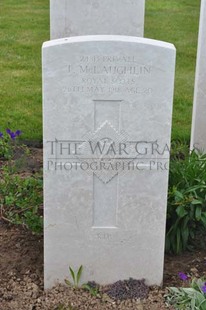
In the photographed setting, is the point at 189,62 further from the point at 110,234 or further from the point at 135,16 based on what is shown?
the point at 110,234

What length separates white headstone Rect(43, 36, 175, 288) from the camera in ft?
10.7

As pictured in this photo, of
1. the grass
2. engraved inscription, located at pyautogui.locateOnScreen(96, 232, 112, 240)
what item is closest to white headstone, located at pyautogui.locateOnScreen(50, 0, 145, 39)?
the grass

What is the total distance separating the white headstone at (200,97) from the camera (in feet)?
16.1

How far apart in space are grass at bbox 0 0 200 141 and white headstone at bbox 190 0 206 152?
795 mm

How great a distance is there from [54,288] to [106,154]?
2.82 ft

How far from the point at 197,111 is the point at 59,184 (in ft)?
6.37

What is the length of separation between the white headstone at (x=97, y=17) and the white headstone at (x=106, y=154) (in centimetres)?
195

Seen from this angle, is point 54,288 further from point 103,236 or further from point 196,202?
point 196,202

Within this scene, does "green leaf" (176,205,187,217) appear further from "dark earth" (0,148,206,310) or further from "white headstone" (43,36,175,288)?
Result: "dark earth" (0,148,206,310)

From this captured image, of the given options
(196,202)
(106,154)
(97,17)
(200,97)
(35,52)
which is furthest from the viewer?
(35,52)

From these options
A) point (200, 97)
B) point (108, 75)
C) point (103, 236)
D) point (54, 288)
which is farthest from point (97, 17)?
point (54, 288)

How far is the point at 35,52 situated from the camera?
28.6 ft

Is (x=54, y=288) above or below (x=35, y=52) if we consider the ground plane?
below

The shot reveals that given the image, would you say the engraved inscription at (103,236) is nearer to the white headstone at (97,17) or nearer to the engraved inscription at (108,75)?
the engraved inscription at (108,75)
